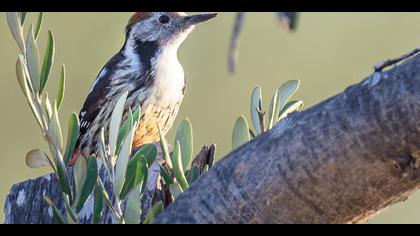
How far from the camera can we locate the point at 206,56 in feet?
22.2

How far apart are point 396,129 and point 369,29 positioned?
517 cm

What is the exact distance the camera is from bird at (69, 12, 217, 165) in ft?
17.3

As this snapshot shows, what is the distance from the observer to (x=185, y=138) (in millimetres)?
3049

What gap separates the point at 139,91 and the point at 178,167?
103 inches

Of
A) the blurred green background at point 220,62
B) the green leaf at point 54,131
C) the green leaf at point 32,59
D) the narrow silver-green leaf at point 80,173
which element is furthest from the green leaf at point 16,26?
the blurred green background at point 220,62

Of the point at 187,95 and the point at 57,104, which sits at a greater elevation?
the point at 57,104

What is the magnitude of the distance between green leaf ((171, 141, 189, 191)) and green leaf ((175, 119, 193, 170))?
0.21 meters

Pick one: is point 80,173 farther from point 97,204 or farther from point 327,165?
point 327,165

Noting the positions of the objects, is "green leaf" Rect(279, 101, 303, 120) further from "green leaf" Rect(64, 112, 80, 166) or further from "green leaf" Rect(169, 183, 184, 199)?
"green leaf" Rect(64, 112, 80, 166)

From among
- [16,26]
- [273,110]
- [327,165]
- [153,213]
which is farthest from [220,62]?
[327,165]

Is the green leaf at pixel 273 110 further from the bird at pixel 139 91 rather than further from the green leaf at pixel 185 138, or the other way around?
the bird at pixel 139 91

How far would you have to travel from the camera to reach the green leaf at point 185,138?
119 inches
